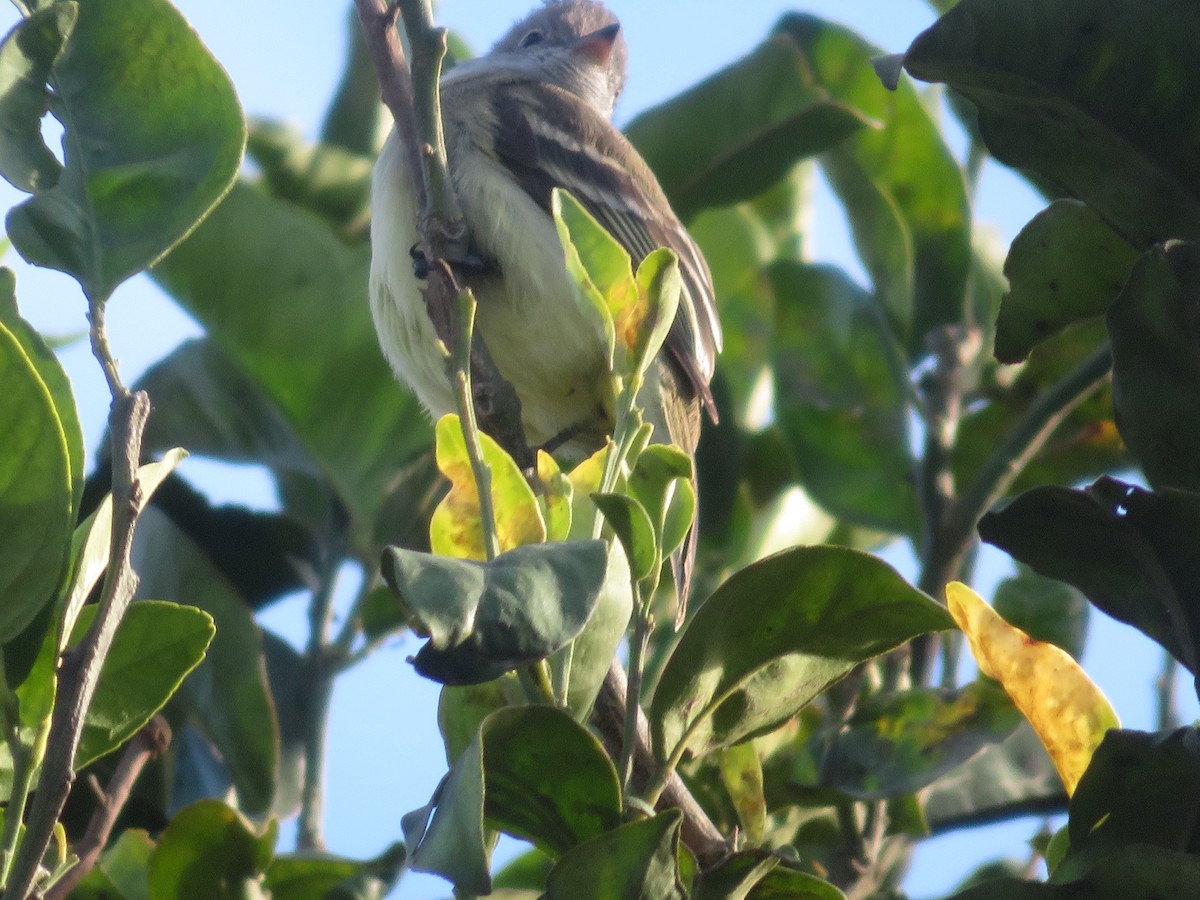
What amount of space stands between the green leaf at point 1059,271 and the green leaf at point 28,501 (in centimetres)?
87

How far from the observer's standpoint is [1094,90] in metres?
1.24

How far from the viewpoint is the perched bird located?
3064 mm

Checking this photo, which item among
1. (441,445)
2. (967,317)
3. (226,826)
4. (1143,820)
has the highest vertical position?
(967,317)

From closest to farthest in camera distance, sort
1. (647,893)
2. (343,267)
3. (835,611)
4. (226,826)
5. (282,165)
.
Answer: (647,893), (835,611), (226,826), (343,267), (282,165)

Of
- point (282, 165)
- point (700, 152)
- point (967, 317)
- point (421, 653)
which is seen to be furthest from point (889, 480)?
point (421, 653)

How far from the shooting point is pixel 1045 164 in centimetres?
128

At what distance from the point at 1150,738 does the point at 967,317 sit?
1856 millimetres

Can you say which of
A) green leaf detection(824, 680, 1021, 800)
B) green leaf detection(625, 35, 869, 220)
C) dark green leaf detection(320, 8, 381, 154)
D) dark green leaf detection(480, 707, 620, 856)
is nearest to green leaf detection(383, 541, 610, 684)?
dark green leaf detection(480, 707, 620, 856)

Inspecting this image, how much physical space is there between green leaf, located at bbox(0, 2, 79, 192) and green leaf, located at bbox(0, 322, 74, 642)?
19cm

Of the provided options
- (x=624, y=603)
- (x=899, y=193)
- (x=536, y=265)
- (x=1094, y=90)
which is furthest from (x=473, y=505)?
(x=899, y=193)

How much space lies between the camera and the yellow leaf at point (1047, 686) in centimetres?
131

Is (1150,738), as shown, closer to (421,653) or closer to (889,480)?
(421,653)

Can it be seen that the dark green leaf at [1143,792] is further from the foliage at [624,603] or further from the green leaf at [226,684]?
the green leaf at [226,684]

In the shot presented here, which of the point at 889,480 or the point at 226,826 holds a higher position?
the point at 889,480
